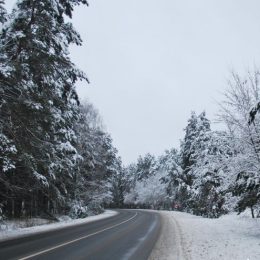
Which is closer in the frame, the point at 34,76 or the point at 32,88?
the point at 32,88

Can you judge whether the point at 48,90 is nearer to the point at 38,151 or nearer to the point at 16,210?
the point at 38,151

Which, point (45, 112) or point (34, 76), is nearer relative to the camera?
point (45, 112)

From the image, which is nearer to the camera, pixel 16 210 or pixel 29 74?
pixel 29 74

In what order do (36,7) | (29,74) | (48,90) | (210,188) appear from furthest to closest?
(210,188) < (36,7) < (48,90) < (29,74)

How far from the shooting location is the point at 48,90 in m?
18.5

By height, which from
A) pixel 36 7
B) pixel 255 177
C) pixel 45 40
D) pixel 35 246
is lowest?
pixel 35 246

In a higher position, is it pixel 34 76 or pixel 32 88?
pixel 34 76

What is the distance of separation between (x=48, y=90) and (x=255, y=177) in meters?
9.40

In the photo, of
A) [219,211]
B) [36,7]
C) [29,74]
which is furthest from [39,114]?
[219,211]

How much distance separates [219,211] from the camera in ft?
143

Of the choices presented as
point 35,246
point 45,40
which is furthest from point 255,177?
point 45,40

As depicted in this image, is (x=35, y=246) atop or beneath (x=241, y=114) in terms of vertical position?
beneath

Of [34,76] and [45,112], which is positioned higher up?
[34,76]

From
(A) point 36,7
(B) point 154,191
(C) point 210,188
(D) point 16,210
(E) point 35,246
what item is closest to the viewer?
(E) point 35,246
